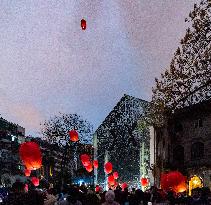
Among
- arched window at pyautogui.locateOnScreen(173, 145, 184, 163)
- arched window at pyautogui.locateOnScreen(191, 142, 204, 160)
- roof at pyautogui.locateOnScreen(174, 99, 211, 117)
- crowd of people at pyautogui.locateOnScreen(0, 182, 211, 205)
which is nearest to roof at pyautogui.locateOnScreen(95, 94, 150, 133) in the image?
arched window at pyautogui.locateOnScreen(173, 145, 184, 163)

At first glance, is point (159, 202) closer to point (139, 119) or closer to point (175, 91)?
point (175, 91)

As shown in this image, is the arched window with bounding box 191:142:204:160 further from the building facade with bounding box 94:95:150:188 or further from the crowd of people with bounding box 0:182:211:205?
the crowd of people with bounding box 0:182:211:205

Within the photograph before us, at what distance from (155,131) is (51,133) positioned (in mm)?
24552

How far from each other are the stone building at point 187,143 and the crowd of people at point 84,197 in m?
13.7

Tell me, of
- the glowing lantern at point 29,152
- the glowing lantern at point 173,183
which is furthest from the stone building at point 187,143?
the glowing lantern at point 29,152

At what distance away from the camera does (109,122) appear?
5688 centimetres

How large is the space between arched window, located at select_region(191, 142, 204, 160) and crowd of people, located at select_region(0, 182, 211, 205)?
14.1m

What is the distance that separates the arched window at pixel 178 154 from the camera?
121ft

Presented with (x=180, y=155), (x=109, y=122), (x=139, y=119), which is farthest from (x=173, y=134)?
(x=109, y=122)

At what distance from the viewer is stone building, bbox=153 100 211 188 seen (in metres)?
33.5

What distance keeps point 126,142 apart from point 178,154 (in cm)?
1461

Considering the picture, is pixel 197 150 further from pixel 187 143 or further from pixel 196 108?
pixel 196 108

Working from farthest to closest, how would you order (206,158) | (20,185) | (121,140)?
1. (121,140)
2. (206,158)
3. (20,185)

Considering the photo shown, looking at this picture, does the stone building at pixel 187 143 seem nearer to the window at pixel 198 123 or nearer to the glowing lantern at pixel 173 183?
the window at pixel 198 123
